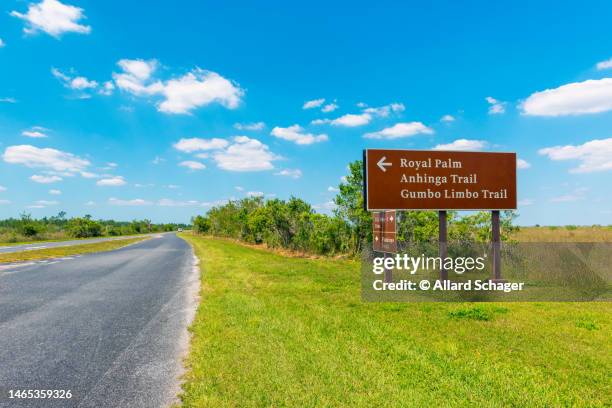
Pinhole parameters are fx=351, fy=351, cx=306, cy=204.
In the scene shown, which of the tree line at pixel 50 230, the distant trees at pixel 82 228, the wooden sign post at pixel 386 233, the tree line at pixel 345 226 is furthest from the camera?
the distant trees at pixel 82 228

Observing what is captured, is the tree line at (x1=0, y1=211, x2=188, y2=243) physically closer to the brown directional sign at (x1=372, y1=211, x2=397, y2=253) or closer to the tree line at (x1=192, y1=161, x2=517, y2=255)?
the tree line at (x1=192, y1=161, x2=517, y2=255)

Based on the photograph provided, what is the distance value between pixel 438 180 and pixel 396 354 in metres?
6.46

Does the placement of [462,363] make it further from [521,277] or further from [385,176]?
[521,277]

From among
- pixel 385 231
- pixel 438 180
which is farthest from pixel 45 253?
pixel 438 180

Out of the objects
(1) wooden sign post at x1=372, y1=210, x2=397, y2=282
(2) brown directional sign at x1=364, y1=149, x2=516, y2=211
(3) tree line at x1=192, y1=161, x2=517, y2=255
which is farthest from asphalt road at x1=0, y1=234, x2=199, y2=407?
(3) tree line at x1=192, y1=161, x2=517, y2=255

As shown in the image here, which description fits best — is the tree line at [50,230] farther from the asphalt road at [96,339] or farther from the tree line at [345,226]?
the asphalt road at [96,339]

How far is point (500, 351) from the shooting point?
16.9 feet

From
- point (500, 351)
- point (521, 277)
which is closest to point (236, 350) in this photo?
point (500, 351)

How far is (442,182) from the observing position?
33.5 feet

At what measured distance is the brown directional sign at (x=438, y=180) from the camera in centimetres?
1000

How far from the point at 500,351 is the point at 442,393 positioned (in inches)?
73.8

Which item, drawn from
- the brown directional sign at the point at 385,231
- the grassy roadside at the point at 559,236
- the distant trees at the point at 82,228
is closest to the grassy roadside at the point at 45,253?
the brown directional sign at the point at 385,231

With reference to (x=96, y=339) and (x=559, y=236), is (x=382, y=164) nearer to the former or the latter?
(x=96, y=339)

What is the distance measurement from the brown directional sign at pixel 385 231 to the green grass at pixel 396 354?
2.30 m
